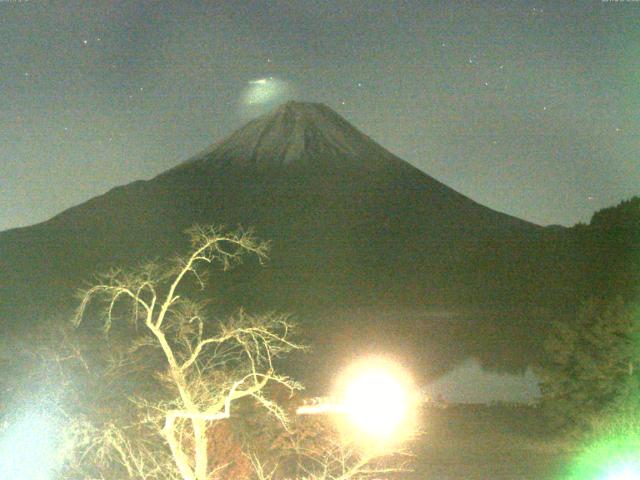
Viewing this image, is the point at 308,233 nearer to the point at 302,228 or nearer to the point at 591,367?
the point at 302,228

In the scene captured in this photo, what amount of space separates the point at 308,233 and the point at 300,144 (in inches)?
909

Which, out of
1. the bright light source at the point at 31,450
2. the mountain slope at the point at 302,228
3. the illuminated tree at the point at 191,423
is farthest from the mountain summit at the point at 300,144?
the bright light source at the point at 31,450

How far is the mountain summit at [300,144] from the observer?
93938 millimetres

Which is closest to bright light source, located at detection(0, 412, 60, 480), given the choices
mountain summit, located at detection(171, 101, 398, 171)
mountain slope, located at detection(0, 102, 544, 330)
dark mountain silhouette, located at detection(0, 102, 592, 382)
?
dark mountain silhouette, located at detection(0, 102, 592, 382)

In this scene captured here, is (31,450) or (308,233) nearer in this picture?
(31,450)

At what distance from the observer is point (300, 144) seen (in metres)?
97.2

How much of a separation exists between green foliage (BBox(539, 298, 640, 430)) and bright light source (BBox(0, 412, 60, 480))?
8.32 m

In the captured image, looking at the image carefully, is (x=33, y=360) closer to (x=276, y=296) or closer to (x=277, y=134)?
(x=276, y=296)

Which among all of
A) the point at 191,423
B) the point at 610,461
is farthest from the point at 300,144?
the point at 191,423

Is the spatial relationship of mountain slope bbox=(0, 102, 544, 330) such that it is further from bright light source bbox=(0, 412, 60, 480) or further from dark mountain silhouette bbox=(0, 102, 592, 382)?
bright light source bbox=(0, 412, 60, 480)

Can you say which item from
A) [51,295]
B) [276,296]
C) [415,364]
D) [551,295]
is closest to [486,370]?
[415,364]

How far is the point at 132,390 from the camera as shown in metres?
9.38

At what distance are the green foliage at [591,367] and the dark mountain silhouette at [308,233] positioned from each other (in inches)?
882

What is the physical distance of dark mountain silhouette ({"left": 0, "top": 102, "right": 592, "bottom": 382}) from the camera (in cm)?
5247
